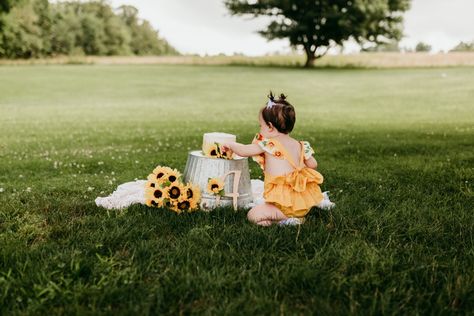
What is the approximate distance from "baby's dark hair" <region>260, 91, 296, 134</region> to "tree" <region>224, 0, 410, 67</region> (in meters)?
42.0

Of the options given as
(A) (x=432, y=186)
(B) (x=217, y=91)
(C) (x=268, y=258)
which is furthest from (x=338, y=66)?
(C) (x=268, y=258)

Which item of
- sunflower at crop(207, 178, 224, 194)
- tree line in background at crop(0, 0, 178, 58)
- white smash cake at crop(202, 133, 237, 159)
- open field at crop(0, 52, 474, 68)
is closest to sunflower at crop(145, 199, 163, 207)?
sunflower at crop(207, 178, 224, 194)

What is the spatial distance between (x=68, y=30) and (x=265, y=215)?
7746 centimetres

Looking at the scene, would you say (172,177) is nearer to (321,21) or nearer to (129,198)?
(129,198)

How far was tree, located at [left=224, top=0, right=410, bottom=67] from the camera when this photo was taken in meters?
45.1

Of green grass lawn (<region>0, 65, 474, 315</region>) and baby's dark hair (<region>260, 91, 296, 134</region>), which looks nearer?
green grass lawn (<region>0, 65, 474, 315</region>)

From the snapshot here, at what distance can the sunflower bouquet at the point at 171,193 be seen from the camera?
14.9 feet

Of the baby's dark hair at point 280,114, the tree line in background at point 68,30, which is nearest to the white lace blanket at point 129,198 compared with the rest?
the baby's dark hair at point 280,114

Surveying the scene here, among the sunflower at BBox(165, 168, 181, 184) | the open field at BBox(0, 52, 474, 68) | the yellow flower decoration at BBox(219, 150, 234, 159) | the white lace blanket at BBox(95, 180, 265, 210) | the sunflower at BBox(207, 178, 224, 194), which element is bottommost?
the white lace blanket at BBox(95, 180, 265, 210)

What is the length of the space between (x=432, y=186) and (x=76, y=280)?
4.37m

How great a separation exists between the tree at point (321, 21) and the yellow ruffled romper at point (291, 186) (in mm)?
42003

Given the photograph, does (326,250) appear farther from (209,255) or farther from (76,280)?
(76,280)

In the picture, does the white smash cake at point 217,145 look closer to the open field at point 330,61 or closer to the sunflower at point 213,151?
the sunflower at point 213,151

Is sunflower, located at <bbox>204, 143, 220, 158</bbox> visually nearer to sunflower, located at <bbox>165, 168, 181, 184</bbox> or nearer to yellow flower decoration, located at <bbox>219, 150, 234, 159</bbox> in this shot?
yellow flower decoration, located at <bbox>219, 150, 234, 159</bbox>
